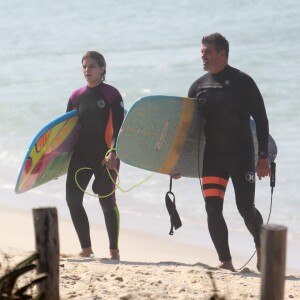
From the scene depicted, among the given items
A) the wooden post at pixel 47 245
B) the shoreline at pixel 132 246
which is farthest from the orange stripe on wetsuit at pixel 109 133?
the wooden post at pixel 47 245

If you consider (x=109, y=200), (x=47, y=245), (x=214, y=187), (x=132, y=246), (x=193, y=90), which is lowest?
(x=132, y=246)

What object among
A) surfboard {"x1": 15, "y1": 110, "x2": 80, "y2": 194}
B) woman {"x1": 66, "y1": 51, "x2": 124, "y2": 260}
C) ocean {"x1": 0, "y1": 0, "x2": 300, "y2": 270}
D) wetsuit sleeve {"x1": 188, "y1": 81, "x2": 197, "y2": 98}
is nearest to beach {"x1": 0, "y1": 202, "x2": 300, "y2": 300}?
woman {"x1": 66, "y1": 51, "x2": 124, "y2": 260}

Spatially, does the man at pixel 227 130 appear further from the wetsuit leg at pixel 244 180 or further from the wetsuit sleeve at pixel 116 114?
the wetsuit sleeve at pixel 116 114

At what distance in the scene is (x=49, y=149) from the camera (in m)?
7.00

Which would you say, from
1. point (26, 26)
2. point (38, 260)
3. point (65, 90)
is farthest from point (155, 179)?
point (26, 26)

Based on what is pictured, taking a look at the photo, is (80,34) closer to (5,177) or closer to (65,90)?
(65,90)

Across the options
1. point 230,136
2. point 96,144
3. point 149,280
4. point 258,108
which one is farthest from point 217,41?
point 149,280

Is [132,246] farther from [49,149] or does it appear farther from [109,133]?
[109,133]

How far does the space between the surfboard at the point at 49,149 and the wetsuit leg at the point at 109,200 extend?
342 mm

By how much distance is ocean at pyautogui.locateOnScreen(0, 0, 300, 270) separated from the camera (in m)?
9.73

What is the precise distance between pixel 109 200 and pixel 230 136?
106 cm

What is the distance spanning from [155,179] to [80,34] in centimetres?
1650

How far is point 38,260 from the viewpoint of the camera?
449 centimetres

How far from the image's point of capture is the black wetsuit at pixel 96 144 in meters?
6.79
